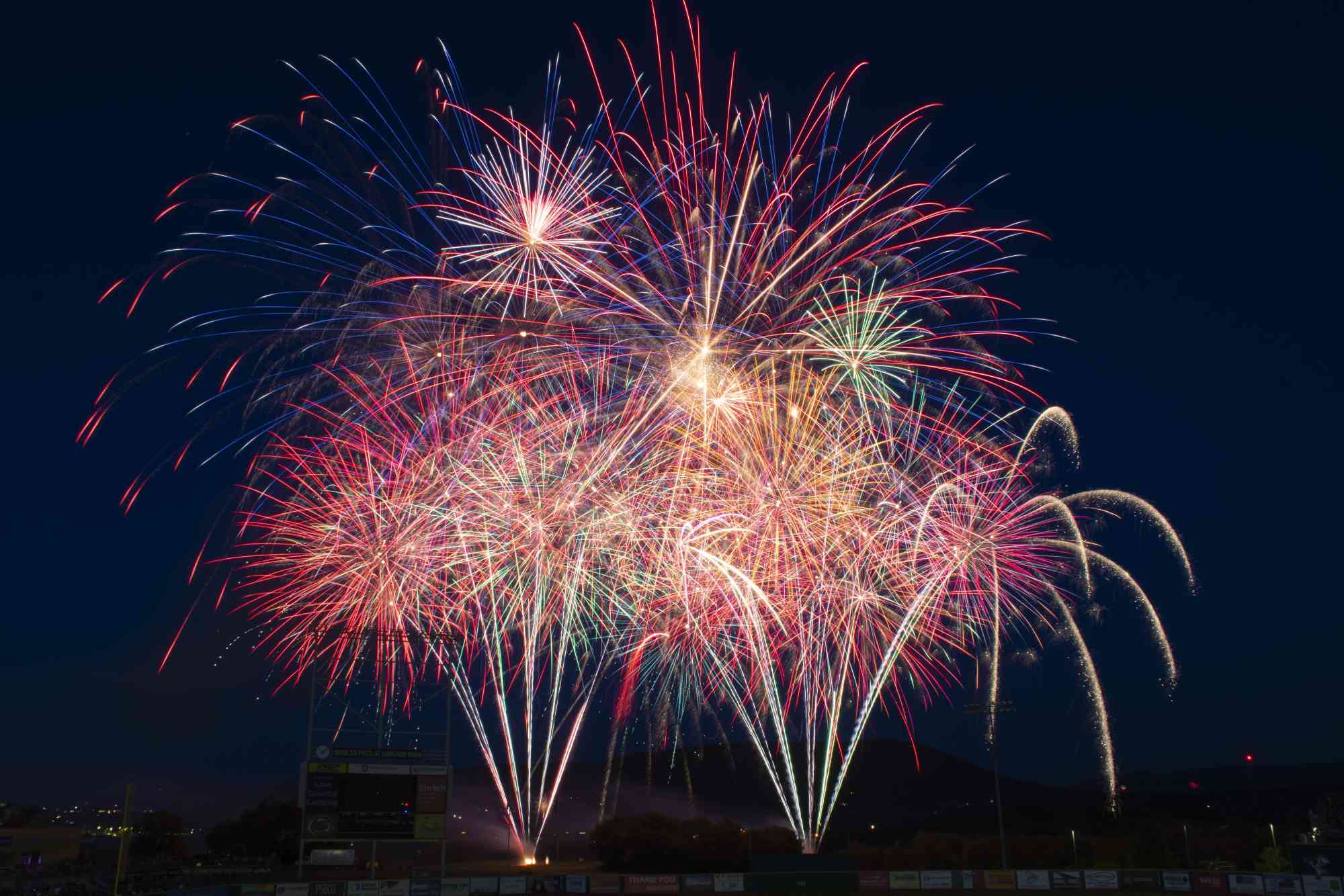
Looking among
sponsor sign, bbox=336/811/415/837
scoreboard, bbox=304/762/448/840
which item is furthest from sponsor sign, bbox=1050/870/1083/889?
sponsor sign, bbox=336/811/415/837

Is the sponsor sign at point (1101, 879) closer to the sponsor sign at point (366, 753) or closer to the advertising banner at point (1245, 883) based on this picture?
the advertising banner at point (1245, 883)

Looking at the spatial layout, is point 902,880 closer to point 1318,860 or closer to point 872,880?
point 872,880

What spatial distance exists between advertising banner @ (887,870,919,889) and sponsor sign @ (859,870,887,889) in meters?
0.20

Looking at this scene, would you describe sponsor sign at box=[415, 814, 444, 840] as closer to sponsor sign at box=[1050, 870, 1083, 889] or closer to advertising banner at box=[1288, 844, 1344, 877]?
sponsor sign at box=[1050, 870, 1083, 889]

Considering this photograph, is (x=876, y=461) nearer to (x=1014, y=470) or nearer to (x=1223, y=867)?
(x=1014, y=470)

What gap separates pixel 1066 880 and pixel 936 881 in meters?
4.58

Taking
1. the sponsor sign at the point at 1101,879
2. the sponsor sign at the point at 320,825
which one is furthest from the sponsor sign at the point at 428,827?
the sponsor sign at the point at 1101,879

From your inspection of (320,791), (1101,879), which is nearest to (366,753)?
(320,791)

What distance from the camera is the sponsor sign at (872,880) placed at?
38594 millimetres

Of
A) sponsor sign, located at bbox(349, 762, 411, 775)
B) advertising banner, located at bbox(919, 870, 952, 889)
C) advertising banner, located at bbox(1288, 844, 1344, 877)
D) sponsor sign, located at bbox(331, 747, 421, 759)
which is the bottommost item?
advertising banner, located at bbox(919, 870, 952, 889)

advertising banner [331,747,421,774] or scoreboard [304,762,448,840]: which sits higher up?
advertising banner [331,747,421,774]

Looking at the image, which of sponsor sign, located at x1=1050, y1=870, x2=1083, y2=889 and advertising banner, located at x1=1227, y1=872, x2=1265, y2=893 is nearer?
advertising banner, located at x1=1227, y1=872, x2=1265, y2=893

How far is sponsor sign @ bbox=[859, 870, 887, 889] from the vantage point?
3859 centimetres

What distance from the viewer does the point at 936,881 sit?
128 feet
